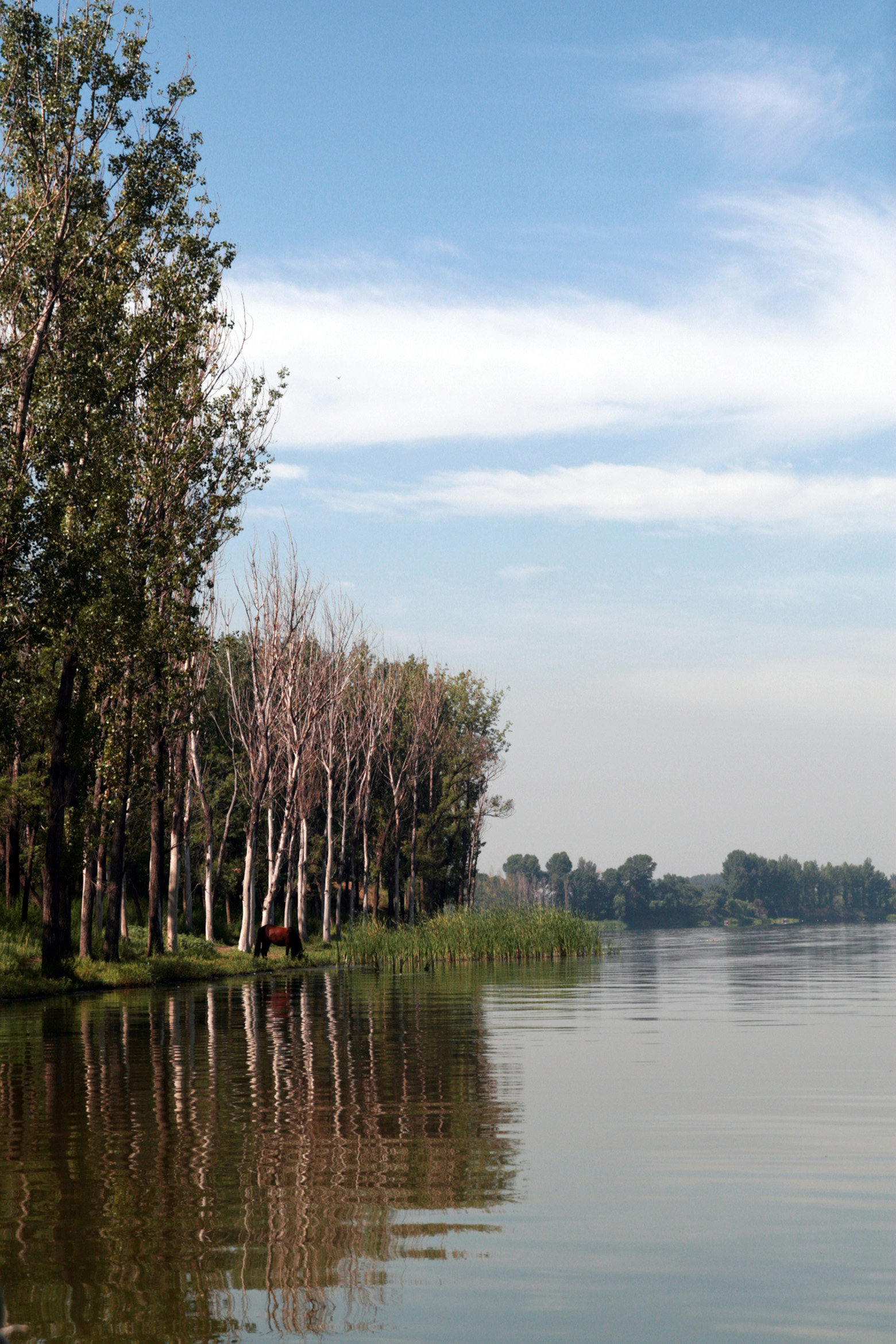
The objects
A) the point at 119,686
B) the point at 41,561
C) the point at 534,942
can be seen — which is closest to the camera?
the point at 41,561

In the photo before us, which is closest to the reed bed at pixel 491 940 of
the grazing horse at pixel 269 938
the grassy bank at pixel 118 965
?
the grazing horse at pixel 269 938

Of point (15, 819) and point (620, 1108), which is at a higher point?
point (15, 819)

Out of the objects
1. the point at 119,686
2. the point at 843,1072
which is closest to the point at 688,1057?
the point at 843,1072

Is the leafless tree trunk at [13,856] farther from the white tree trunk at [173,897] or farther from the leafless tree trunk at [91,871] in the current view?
the white tree trunk at [173,897]

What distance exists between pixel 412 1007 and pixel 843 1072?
12.3 m

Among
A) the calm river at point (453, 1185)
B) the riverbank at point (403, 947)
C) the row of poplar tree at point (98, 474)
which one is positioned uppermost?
the row of poplar tree at point (98, 474)

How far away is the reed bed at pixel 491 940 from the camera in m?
49.5

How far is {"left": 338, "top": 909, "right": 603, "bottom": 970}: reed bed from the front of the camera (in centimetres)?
4947

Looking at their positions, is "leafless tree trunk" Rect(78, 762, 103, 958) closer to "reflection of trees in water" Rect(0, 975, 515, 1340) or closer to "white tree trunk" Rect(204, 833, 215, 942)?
"white tree trunk" Rect(204, 833, 215, 942)

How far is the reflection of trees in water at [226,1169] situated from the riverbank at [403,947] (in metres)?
20.5

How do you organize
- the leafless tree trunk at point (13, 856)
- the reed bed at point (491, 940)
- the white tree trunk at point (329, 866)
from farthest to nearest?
1. the white tree trunk at point (329, 866)
2. the reed bed at point (491, 940)
3. the leafless tree trunk at point (13, 856)

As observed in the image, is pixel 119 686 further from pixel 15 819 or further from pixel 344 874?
pixel 344 874

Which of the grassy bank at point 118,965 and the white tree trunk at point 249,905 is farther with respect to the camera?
the white tree trunk at point 249,905

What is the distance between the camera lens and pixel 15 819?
44312mm
